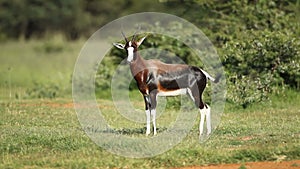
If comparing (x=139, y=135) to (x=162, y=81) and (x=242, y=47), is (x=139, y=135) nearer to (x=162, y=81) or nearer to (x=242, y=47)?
(x=162, y=81)

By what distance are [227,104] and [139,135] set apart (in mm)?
5387

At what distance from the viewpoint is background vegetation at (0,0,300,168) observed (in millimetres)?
11125

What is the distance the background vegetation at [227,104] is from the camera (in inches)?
438

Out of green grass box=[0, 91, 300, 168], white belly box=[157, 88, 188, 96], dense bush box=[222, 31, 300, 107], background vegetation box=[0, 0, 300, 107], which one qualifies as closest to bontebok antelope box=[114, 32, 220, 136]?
white belly box=[157, 88, 188, 96]

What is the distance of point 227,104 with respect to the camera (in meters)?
17.6

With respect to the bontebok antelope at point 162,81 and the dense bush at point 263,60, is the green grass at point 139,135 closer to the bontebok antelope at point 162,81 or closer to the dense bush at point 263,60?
the bontebok antelope at point 162,81

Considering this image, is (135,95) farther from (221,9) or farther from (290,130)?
(290,130)

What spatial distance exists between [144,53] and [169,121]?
18.4 feet

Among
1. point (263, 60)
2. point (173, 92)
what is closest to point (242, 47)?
point (263, 60)

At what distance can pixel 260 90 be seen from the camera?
17.3 metres

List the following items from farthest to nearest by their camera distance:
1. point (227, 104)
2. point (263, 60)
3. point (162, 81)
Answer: point (263, 60) < point (227, 104) < point (162, 81)

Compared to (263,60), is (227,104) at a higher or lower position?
lower

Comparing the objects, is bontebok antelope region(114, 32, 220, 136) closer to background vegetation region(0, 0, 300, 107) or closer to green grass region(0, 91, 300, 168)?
green grass region(0, 91, 300, 168)

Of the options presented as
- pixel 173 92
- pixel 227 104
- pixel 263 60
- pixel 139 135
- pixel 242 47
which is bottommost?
pixel 139 135
